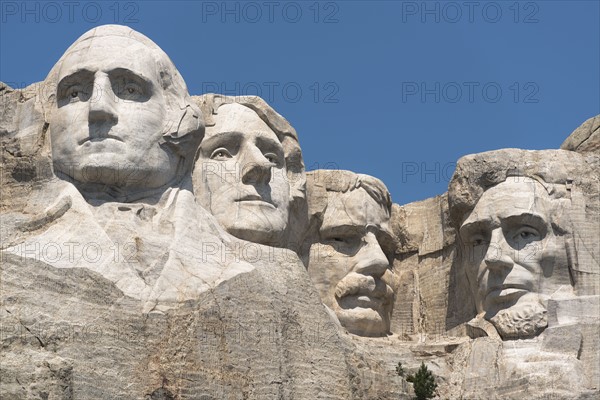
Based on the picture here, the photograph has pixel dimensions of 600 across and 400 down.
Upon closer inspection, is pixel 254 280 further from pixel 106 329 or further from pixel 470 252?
pixel 470 252

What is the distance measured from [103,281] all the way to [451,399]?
380 centimetres

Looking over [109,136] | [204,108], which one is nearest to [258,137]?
[204,108]

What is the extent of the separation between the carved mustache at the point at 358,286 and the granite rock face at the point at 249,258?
2 cm

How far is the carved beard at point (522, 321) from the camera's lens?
22.4m

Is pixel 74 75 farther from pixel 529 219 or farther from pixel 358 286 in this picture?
pixel 529 219

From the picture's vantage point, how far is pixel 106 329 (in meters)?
19.8

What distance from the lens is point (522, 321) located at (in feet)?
73.5

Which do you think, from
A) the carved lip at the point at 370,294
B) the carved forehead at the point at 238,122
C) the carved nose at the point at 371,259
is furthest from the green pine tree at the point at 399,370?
the carved forehead at the point at 238,122

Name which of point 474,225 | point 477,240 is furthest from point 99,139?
point 477,240

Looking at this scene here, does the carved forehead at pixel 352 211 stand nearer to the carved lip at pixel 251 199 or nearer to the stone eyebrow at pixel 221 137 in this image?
the carved lip at pixel 251 199

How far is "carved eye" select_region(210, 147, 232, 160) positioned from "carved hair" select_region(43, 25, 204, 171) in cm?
100

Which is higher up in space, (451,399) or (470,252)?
(470,252)

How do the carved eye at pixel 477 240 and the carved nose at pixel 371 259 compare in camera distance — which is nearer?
the carved eye at pixel 477 240

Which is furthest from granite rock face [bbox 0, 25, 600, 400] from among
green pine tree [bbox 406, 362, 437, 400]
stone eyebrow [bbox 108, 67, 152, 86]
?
green pine tree [bbox 406, 362, 437, 400]
